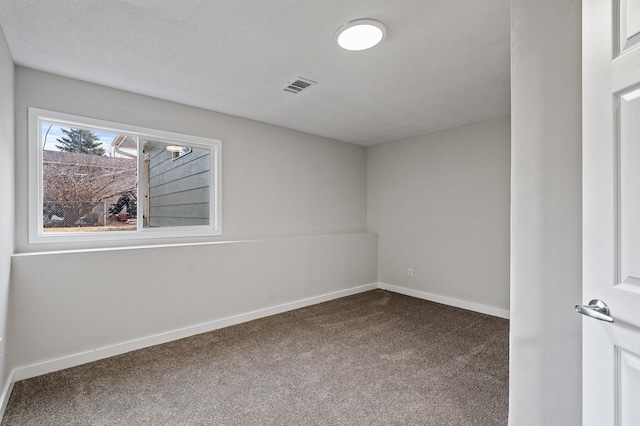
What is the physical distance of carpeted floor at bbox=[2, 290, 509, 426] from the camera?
1956 mm

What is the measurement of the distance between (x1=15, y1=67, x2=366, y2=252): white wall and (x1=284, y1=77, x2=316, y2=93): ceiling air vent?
110 centimetres

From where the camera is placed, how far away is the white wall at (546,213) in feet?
4.25

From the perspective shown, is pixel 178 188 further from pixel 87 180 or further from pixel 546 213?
pixel 546 213

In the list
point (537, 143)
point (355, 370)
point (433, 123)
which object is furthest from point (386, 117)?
point (355, 370)

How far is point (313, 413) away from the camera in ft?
6.48

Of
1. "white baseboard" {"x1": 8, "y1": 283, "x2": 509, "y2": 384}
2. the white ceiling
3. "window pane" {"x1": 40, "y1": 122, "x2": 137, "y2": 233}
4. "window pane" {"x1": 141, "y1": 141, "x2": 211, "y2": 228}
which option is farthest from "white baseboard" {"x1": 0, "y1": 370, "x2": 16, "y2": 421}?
the white ceiling

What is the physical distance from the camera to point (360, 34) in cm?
202

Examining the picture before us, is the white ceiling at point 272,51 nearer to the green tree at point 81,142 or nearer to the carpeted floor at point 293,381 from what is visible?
the green tree at point 81,142

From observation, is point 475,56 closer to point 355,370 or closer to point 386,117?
point 386,117

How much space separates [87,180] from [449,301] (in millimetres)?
4436

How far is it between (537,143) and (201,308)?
3.24m

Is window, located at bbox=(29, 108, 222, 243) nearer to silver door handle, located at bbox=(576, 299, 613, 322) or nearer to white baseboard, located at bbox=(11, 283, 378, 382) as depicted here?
white baseboard, located at bbox=(11, 283, 378, 382)

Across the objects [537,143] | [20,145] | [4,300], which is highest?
[20,145]

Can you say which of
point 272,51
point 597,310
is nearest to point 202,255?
point 272,51
